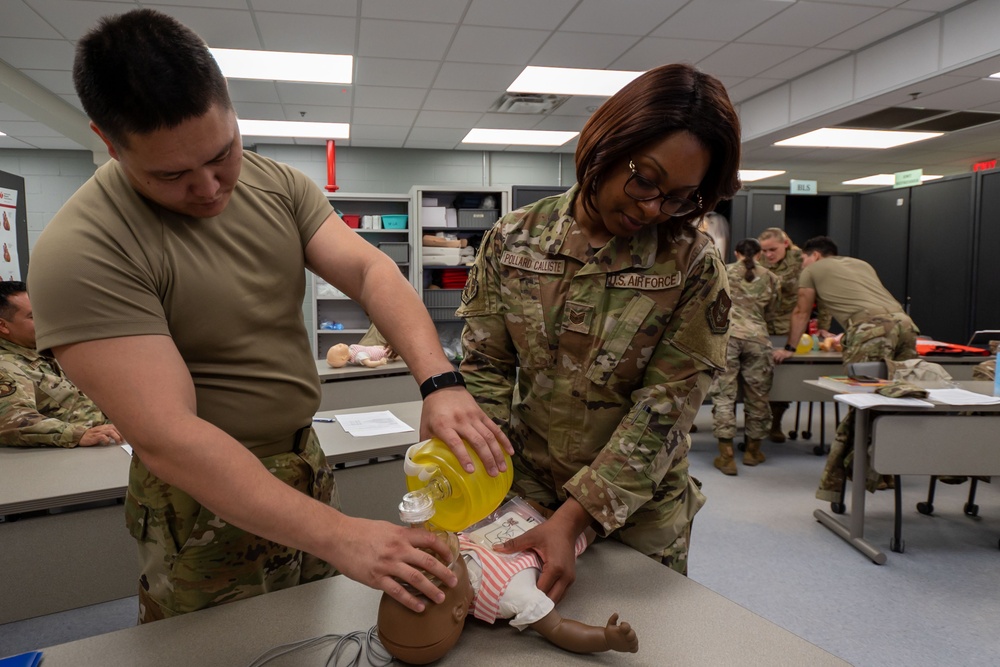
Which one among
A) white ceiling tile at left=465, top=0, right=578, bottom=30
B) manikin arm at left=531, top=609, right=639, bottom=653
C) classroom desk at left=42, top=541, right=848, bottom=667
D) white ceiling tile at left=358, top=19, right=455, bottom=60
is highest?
white ceiling tile at left=465, top=0, right=578, bottom=30

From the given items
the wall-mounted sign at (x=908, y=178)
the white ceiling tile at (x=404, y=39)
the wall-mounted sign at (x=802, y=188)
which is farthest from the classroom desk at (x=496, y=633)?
the wall-mounted sign at (x=908, y=178)

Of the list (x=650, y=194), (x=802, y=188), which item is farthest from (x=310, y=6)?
(x=802, y=188)

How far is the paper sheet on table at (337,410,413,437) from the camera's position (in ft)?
7.65

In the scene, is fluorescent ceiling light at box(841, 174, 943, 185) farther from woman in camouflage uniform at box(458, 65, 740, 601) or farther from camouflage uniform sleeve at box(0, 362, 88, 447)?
camouflage uniform sleeve at box(0, 362, 88, 447)

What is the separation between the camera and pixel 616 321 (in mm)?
1094

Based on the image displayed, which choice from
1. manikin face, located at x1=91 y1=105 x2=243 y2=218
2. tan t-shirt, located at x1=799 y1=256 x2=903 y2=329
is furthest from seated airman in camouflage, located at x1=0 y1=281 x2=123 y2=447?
tan t-shirt, located at x1=799 y1=256 x2=903 y2=329

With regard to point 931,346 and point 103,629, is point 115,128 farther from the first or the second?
point 931,346

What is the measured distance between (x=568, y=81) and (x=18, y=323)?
4.75 metres

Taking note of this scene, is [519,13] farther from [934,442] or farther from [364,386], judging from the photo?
[934,442]

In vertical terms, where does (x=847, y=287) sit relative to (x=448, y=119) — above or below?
below

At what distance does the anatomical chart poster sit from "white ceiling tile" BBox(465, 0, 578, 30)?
3389 millimetres

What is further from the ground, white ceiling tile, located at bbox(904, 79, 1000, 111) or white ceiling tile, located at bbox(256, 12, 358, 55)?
white ceiling tile, located at bbox(256, 12, 358, 55)

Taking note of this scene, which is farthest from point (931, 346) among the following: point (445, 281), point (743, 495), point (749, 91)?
point (445, 281)

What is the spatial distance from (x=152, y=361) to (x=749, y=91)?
6.72m
